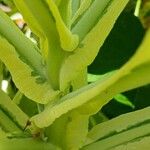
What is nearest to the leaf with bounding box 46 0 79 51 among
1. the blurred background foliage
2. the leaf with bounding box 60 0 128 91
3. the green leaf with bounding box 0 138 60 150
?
the leaf with bounding box 60 0 128 91

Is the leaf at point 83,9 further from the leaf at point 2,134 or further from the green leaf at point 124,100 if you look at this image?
the green leaf at point 124,100

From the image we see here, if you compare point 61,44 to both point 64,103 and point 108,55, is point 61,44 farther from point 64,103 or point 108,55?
point 108,55

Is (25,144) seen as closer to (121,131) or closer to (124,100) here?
(121,131)

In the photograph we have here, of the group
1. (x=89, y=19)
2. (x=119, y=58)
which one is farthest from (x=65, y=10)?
(x=119, y=58)

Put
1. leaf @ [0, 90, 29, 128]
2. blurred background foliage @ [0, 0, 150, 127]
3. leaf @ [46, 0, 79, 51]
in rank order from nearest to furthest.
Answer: leaf @ [46, 0, 79, 51], leaf @ [0, 90, 29, 128], blurred background foliage @ [0, 0, 150, 127]

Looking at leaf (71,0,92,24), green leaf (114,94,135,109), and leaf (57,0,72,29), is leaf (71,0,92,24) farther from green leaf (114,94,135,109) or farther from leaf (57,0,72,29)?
green leaf (114,94,135,109)
